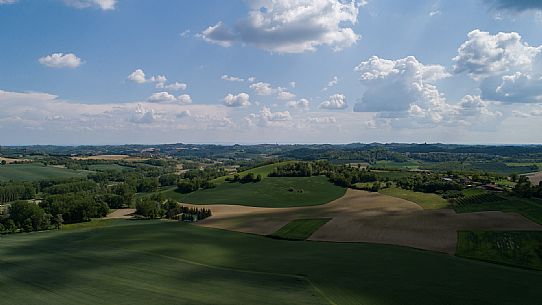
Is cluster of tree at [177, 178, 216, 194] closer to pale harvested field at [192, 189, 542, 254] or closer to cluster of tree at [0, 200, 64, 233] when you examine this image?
pale harvested field at [192, 189, 542, 254]

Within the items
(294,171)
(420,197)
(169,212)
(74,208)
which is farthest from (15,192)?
(420,197)

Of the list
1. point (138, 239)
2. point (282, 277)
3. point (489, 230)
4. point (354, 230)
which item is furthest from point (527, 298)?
point (138, 239)

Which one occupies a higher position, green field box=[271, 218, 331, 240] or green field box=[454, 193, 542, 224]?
green field box=[454, 193, 542, 224]

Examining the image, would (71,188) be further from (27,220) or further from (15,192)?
(27,220)

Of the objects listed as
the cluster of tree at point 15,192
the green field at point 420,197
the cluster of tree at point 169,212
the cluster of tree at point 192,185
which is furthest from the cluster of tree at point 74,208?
the green field at point 420,197

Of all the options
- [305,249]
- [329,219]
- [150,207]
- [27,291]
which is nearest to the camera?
[27,291]

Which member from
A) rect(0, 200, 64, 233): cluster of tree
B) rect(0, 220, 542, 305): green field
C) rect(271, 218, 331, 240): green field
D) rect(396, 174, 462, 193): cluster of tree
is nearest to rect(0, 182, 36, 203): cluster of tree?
rect(0, 200, 64, 233): cluster of tree

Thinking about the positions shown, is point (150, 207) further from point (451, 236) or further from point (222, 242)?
point (451, 236)
